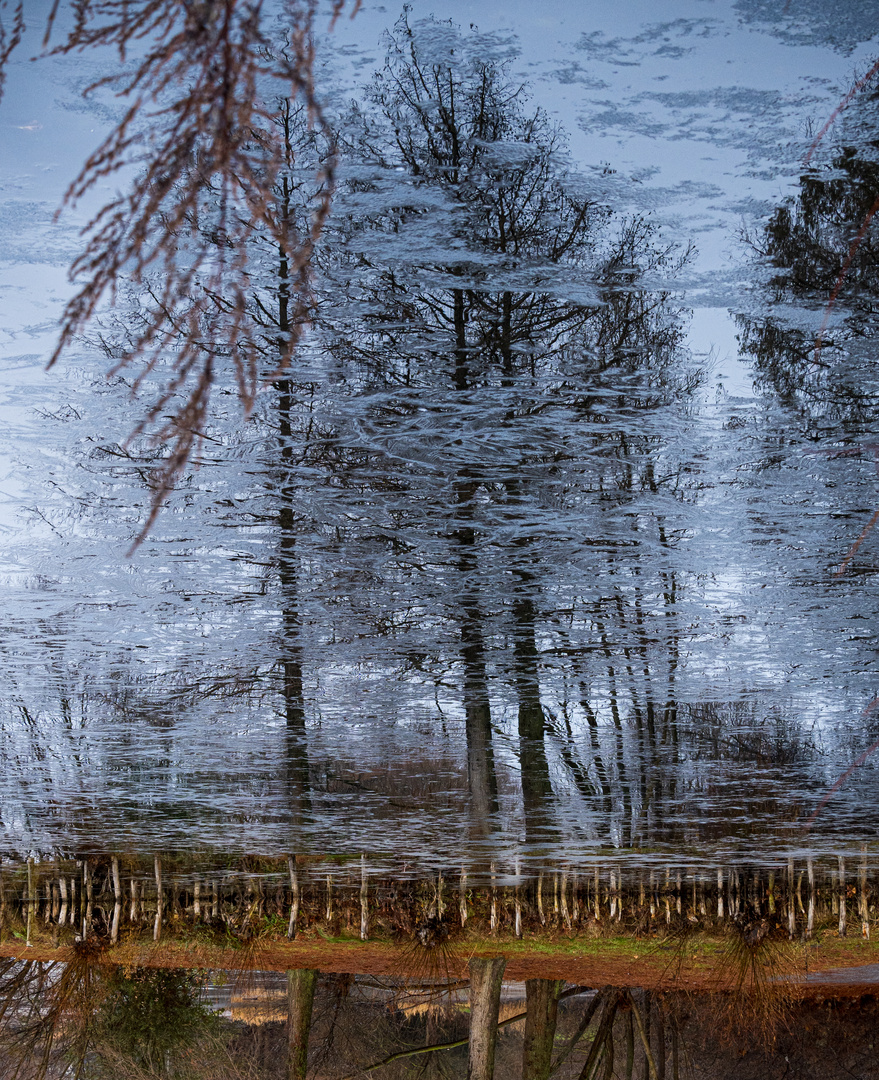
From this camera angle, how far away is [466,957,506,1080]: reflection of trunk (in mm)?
6230

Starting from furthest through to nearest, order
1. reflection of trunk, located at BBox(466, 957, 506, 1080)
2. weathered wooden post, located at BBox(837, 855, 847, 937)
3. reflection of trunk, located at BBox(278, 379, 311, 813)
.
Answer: reflection of trunk, located at BBox(466, 957, 506, 1080) < weathered wooden post, located at BBox(837, 855, 847, 937) < reflection of trunk, located at BBox(278, 379, 311, 813)

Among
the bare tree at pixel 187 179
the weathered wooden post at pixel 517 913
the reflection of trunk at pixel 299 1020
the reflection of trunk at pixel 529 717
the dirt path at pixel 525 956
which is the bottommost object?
A: the reflection of trunk at pixel 299 1020

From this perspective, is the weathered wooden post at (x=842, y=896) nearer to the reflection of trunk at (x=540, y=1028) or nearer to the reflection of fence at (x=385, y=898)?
the reflection of fence at (x=385, y=898)

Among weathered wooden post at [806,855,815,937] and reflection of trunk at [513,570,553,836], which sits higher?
reflection of trunk at [513,570,553,836]

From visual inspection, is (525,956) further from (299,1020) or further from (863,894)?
(299,1020)

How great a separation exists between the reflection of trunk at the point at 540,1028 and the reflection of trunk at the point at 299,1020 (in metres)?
1.83

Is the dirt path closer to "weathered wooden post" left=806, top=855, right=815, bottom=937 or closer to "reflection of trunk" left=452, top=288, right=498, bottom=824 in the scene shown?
"weathered wooden post" left=806, top=855, right=815, bottom=937

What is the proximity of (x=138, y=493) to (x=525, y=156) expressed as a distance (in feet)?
4.84

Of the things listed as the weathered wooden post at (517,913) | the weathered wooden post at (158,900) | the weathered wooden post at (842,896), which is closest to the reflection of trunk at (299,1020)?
the weathered wooden post at (158,900)

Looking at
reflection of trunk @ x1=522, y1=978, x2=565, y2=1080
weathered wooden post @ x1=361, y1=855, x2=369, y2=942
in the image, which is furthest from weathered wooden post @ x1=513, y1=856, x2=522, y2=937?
reflection of trunk @ x1=522, y1=978, x2=565, y2=1080

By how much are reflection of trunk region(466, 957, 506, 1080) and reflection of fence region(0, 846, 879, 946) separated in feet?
2.77

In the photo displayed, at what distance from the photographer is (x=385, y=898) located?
225 inches

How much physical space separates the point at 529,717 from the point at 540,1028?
429cm

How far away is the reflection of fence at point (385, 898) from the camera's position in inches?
216
